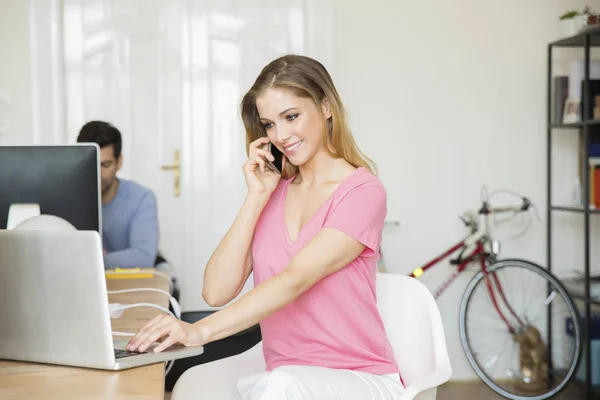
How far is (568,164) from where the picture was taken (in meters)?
4.21

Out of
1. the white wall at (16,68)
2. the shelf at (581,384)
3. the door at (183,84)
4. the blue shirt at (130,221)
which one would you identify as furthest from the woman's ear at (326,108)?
the shelf at (581,384)

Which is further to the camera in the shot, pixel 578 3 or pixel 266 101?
pixel 578 3

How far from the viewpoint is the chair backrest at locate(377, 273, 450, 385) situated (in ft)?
5.41

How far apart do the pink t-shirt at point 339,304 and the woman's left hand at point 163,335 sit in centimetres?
34

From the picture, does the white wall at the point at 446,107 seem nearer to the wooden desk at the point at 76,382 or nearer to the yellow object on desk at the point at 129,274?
the yellow object on desk at the point at 129,274

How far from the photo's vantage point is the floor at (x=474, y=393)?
12.5 ft

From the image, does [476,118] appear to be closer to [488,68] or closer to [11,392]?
[488,68]

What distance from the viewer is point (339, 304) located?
1658 millimetres

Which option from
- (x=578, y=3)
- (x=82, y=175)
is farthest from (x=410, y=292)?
(x=578, y=3)

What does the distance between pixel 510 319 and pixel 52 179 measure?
2859 millimetres

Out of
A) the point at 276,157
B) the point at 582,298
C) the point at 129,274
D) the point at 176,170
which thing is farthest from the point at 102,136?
the point at 582,298

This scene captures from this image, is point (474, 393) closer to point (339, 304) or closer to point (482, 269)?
point (482, 269)

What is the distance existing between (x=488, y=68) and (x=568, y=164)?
0.66 m

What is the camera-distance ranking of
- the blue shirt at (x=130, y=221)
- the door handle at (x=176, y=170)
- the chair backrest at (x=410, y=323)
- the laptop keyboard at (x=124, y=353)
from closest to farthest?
the laptop keyboard at (x=124, y=353), the chair backrest at (x=410, y=323), the blue shirt at (x=130, y=221), the door handle at (x=176, y=170)
